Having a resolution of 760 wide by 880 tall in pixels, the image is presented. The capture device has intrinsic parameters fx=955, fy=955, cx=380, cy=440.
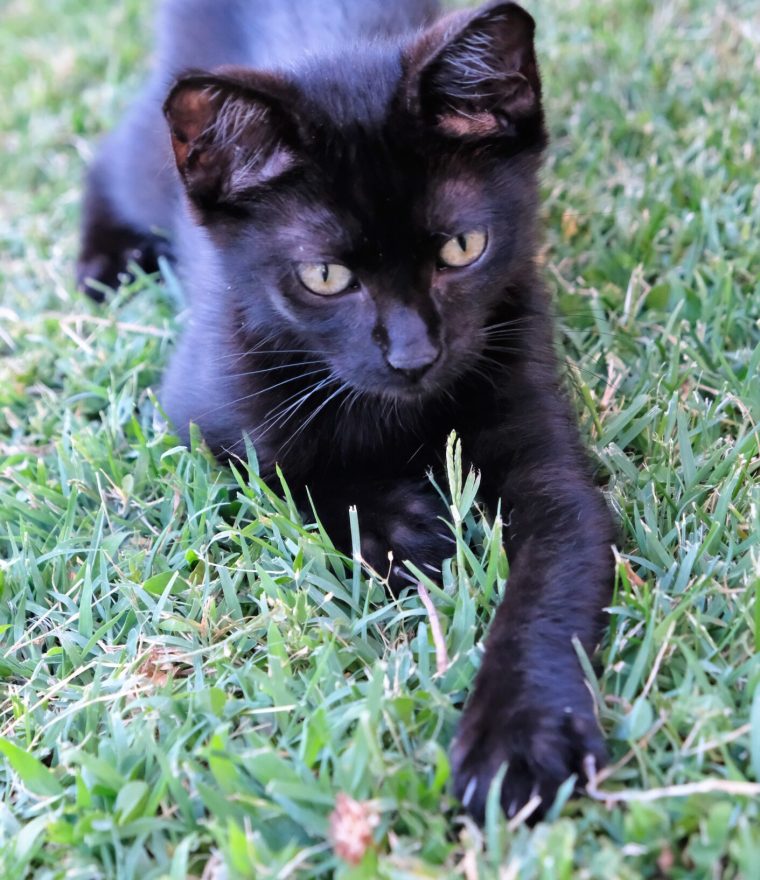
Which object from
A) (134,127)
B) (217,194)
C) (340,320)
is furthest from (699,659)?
(134,127)

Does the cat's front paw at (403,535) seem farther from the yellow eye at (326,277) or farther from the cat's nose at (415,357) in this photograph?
the yellow eye at (326,277)

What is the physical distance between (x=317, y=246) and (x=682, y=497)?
0.81 m

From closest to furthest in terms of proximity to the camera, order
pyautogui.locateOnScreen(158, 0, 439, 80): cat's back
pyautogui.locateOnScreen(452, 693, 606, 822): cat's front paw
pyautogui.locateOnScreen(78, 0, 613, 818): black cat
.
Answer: pyautogui.locateOnScreen(452, 693, 606, 822): cat's front paw, pyautogui.locateOnScreen(78, 0, 613, 818): black cat, pyautogui.locateOnScreen(158, 0, 439, 80): cat's back

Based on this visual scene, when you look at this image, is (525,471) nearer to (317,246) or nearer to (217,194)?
(317,246)

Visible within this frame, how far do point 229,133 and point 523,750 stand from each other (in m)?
1.13

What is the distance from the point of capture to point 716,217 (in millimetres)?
2521

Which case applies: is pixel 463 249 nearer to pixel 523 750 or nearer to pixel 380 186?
pixel 380 186

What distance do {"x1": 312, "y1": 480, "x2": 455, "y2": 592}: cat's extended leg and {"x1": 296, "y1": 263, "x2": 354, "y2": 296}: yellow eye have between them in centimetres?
41

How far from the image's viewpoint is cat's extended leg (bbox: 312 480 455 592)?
1.74 meters

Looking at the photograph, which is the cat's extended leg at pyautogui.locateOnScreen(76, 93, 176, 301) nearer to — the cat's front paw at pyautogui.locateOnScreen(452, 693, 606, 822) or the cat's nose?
the cat's nose

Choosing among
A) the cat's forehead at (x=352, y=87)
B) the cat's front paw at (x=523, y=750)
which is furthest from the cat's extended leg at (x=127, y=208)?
the cat's front paw at (x=523, y=750)

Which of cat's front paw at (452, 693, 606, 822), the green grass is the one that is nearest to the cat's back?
the green grass

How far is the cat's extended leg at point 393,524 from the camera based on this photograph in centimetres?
174

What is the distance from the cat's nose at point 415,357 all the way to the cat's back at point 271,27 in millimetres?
899
